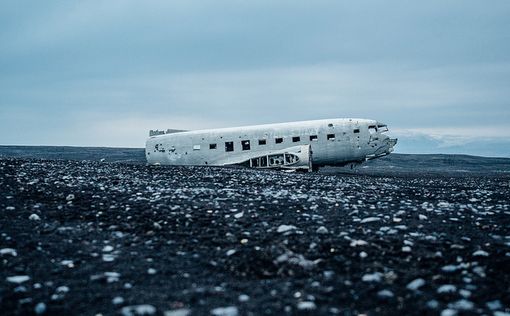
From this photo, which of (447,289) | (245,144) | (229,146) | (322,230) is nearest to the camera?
Answer: (447,289)

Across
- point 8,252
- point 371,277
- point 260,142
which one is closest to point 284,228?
point 371,277

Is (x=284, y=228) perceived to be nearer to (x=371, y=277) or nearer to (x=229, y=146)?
(x=371, y=277)

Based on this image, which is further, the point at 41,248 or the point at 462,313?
the point at 41,248

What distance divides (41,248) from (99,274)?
2050mm

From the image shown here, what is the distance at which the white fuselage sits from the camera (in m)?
36.8

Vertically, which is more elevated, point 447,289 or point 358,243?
point 358,243

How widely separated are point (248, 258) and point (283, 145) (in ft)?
101

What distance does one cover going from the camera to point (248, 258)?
6469 mm

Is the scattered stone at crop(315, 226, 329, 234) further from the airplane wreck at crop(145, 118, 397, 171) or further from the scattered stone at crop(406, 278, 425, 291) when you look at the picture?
the airplane wreck at crop(145, 118, 397, 171)

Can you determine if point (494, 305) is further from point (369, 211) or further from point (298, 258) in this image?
point (369, 211)

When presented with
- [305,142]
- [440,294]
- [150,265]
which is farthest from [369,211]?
[305,142]

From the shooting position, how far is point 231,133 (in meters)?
38.1

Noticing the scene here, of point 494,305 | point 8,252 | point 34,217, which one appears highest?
point 34,217

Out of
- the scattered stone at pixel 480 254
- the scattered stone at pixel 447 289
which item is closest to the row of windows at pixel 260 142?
the scattered stone at pixel 480 254
